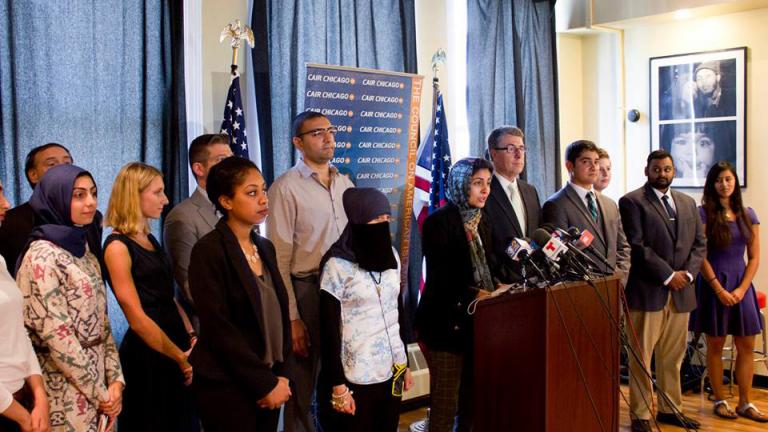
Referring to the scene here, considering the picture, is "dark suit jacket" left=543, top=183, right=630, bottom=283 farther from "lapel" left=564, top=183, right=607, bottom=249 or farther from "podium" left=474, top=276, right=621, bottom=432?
"podium" left=474, top=276, right=621, bottom=432

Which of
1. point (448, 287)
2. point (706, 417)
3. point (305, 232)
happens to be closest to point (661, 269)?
point (706, 417)

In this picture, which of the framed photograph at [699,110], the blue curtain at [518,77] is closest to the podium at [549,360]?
the blue curtain at [518,77]

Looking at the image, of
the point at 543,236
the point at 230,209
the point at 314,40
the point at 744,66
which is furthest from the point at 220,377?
the point at 744,66

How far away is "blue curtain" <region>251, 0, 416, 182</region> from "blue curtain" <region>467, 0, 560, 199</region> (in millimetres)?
905

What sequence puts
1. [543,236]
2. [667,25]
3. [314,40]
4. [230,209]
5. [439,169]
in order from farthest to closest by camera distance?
1. [667,25]
2. [439,169]
3. [314,40]
4. [543,236]
5. [230,209]

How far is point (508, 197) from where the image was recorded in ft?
14.5

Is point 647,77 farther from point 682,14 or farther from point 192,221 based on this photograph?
point 192,221

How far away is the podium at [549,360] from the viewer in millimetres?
3361

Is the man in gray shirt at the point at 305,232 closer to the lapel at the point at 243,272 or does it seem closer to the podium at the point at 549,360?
the podium at the point at 549,360

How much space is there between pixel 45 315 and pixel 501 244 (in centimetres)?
231

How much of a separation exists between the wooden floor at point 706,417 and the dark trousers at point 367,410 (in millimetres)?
1709

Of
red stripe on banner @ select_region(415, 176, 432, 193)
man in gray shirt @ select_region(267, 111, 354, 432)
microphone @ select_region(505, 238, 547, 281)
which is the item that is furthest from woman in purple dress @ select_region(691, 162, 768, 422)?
man in gray shirt @ select_region(267, 111, 354, 432)

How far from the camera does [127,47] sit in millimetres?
4117

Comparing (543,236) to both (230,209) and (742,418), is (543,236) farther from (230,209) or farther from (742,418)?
(742,418)
